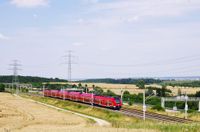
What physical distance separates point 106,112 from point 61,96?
179 ft

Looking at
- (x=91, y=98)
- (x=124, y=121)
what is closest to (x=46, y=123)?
(x=124, y=121)

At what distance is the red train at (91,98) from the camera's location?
86.9 metres

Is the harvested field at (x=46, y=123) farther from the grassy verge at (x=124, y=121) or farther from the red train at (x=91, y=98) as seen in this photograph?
the red train at (x=91, y=98)

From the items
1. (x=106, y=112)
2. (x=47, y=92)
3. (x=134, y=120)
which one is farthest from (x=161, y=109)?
(x=47, y=92)

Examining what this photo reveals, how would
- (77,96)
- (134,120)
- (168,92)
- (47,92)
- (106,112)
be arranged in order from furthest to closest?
(47,92), (168,92), (77,96), (106,112), (134,120)

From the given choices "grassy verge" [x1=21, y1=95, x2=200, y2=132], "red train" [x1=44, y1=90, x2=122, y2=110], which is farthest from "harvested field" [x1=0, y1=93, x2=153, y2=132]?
"red train" [x1=44, y1=90, x2=122, y2=110]

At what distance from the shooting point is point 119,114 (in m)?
74.5

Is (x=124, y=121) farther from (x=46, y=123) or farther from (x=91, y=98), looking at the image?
(x=91, y=98)

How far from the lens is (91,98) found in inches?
3954

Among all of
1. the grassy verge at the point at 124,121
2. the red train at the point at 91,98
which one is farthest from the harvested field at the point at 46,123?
the red train at the point at 91,98

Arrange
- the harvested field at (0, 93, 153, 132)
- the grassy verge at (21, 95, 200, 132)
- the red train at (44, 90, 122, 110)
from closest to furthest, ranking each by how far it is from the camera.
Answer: the grassy verge at (21, 95, 200, 132) < the harvested field at (0, 93, 153, 132) < the red train at (44, 90, 122, 110)

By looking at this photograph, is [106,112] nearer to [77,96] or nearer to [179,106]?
[179,106]

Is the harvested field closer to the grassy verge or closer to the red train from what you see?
the grassy verge

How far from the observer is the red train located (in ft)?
285
